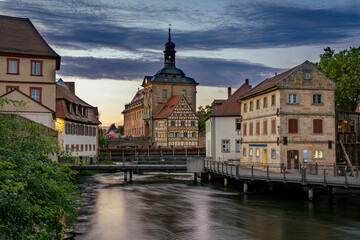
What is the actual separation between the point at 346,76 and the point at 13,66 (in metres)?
37.1

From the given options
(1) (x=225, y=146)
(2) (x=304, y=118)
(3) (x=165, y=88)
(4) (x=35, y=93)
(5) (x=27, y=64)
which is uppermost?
(3) (x=165, y=88)

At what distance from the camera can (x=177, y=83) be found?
91.6m

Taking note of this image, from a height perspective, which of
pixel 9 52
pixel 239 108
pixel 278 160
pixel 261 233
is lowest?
pixel 261 233

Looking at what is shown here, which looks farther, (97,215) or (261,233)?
(97,215)

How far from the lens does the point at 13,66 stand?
43031 millimetres

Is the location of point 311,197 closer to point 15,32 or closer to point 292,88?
point 292,88

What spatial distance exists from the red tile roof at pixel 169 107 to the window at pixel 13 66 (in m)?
42.1

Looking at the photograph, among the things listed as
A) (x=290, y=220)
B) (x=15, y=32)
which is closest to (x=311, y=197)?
Result: (x=290, y=220)

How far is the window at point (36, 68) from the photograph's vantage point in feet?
143

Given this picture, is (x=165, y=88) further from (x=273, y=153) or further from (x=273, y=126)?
(x=273, y=153)

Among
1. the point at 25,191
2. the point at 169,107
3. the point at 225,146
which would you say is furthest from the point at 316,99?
the point at 169,107

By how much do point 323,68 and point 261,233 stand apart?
1680 inches

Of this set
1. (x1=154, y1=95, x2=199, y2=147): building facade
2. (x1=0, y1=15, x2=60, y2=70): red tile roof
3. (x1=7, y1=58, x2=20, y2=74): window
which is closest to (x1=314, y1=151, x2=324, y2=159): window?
(x1=0, y1=15, x2=60, y2=70): red tile roof

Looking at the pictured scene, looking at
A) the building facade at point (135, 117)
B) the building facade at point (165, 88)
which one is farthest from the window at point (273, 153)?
the building facade at point (135, 117)
